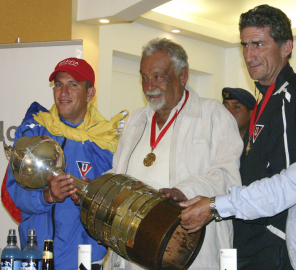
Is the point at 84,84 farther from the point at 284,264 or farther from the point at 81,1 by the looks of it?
the point at 81,1

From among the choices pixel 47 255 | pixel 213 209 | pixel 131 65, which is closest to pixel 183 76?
pixel 213 209

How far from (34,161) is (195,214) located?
0.89m

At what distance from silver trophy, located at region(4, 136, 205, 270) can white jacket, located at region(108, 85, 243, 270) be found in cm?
24

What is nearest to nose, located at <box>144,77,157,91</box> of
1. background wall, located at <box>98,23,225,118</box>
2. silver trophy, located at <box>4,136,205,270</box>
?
silver trophy, located at <box>4,136,205,270</box>

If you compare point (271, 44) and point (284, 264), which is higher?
point (271, 44)

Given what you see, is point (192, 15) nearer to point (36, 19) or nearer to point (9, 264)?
Answer: point (36, 19)

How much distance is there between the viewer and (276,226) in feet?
6.82

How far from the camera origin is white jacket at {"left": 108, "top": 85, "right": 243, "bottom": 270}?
2252 millimetres

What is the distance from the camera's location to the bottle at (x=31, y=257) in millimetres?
1940

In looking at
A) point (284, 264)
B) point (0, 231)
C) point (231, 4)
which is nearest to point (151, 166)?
point (284, 264)

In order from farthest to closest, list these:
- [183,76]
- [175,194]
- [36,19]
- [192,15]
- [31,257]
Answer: [192,15] < [36,19] < [183,76] < [175,194] < [31,257]

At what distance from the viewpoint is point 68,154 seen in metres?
2.76

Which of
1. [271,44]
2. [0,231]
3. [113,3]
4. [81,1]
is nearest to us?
[271,44]

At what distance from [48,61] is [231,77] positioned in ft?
13.5
